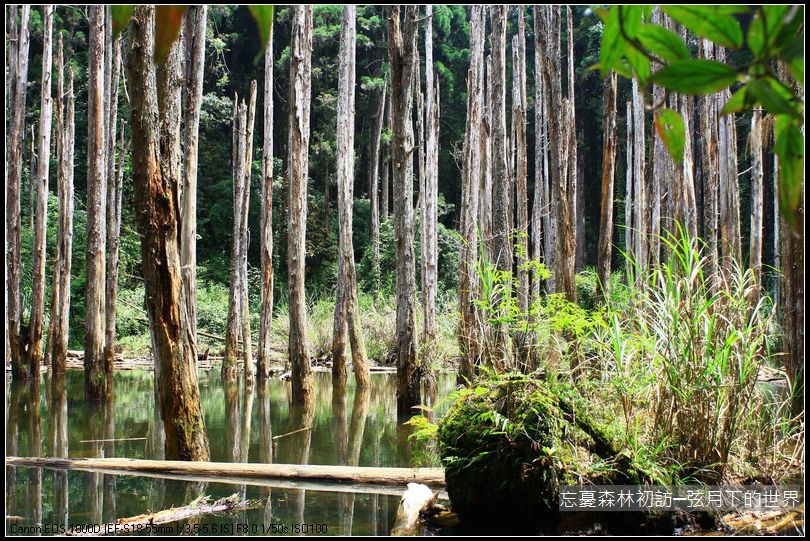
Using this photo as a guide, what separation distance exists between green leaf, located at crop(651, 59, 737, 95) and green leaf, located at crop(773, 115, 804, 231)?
0.07 meters

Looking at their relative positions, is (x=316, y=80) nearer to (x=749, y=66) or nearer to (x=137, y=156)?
(x=137, y=156)

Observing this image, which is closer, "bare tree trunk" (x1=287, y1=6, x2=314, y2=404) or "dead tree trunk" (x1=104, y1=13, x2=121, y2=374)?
"bare tree trunk" (x1=287, y1=6, x2=314, y2=404)

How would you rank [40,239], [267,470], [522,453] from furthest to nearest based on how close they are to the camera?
[40,239] → [267,470] → [522,453]

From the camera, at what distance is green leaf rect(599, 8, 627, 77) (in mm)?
585

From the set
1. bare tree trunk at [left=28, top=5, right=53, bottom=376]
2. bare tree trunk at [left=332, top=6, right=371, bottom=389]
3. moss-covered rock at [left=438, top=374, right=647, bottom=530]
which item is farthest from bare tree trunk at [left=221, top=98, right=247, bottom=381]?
moss-covered rock at [left=438, top=374, right=647, bottom=530]

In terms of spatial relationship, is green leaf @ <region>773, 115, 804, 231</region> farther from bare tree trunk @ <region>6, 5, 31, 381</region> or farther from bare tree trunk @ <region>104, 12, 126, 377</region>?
bare tree trunk @ <region>6, 5, 31, 381</region>

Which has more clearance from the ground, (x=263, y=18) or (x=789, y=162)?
(x=263, y=18)

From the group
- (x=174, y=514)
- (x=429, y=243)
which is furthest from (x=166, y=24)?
(x=429, y=243)

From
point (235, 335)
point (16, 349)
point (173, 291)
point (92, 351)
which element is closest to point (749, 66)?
point (173, 291)

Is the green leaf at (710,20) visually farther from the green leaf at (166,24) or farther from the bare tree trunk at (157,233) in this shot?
the bare tree trunk at (157,233)

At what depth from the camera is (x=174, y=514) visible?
3.71m

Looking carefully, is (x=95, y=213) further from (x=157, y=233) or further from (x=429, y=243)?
(x=429, y=243)

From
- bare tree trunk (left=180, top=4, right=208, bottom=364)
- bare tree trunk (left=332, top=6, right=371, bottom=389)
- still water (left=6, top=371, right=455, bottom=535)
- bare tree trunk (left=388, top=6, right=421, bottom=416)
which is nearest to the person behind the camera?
still water (left=6, top=371, right=455, bottom=535)

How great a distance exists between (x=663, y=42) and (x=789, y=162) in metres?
0.15
